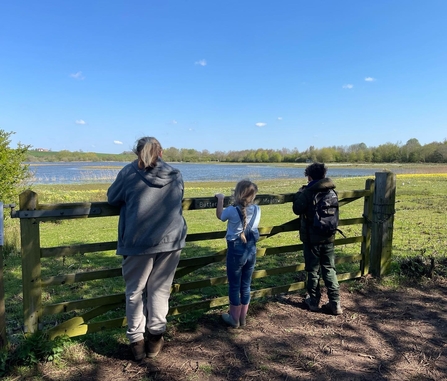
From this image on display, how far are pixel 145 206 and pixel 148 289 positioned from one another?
0.83 m

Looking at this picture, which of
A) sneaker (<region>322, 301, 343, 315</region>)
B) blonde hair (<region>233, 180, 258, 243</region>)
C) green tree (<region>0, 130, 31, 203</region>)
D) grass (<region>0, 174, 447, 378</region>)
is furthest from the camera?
green tree (<region>0, 130, 31, 203</region>)

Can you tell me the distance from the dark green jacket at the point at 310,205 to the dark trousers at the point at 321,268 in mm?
98

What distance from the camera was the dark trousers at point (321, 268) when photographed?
4297 mm

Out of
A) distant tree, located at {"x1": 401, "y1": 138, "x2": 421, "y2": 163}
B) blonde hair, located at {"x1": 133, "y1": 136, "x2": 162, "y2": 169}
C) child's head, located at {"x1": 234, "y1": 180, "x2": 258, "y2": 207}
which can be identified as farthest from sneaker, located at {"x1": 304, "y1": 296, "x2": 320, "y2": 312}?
distant tree, located at {"x1": 401, "y1": 138, "x2": 421, "y2": 163}

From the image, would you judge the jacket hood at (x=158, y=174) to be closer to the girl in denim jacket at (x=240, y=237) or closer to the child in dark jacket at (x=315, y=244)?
the girl in denim jacket at (x=240, y=237)

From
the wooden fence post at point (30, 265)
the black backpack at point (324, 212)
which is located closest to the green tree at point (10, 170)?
the wooden fence post at point (30, 265)

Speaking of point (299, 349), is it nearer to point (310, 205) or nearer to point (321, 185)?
point (310, 205)

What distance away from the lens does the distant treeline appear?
4011 inches

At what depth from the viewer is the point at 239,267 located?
3703mm

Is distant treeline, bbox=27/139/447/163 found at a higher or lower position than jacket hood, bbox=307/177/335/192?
higher

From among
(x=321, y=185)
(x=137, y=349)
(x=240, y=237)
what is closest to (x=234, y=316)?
(x=240, y=237)

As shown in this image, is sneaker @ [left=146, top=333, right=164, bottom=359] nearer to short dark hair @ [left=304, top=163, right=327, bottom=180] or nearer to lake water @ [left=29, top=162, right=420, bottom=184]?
short dark hair @ [left=304, top=163, right=327, bottom=180]

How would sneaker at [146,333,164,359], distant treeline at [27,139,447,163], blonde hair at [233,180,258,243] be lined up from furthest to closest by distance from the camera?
distant treeline at [27,139,447,163] < blonde hair at [233,180,258,243] < sneaker at [146,333,164,359]

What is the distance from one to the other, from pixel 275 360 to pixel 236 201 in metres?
1.57
